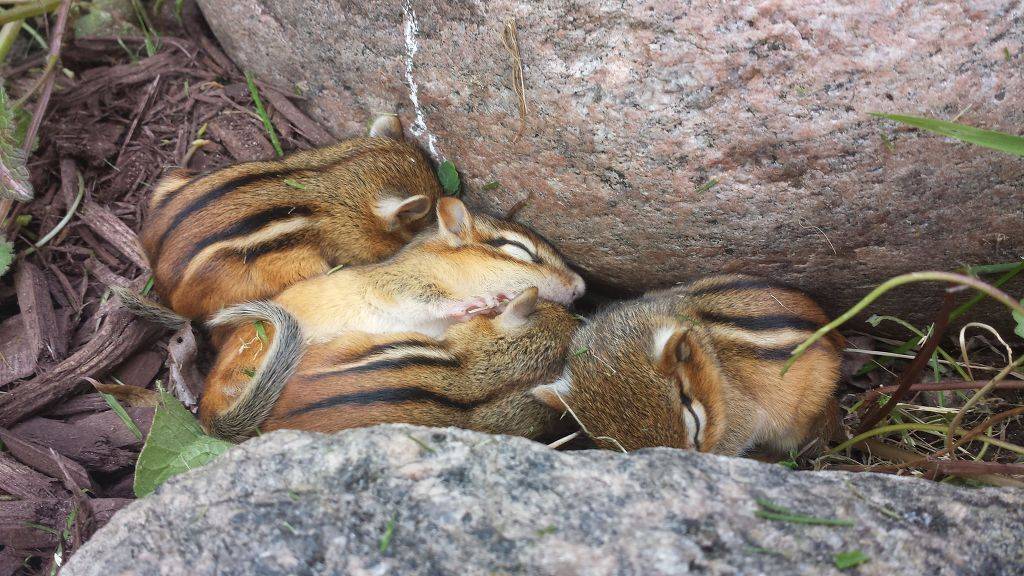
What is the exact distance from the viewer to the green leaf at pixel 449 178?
3.96 meters

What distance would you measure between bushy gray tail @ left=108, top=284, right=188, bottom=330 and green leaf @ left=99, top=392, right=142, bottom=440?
39cm

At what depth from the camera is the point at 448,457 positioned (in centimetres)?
235

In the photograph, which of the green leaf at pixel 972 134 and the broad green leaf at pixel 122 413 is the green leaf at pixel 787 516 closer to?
the green leaf at pixel 972 134

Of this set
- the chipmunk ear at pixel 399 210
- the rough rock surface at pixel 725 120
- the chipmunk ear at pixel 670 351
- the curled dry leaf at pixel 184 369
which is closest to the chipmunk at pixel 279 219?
the chipmunk ear at pixel 399 210

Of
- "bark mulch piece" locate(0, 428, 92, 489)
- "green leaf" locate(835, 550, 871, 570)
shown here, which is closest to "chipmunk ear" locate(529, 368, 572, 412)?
"green leaf" locate(835, 550, 871, 570)

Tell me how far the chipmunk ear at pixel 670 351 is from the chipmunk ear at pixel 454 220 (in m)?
1.11

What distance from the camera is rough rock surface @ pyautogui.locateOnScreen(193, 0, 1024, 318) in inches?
105

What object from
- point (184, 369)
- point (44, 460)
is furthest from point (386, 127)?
point (44, 460)

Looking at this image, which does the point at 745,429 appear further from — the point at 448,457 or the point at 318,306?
the point at 318,306

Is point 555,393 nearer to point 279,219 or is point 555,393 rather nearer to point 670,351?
point 670,351

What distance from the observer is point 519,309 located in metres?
3.69

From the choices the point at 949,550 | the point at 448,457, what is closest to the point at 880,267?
the point at 949,550

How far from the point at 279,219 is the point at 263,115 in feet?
2.78

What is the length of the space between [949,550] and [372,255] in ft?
9.40
